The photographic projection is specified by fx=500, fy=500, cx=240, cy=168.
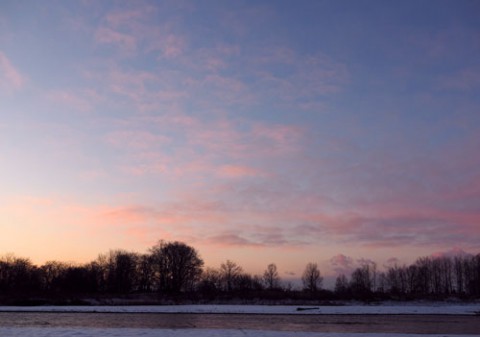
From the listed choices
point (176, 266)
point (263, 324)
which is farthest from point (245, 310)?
point (176, 266)

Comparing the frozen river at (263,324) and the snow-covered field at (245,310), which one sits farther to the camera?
the snow-covered field at (245,310)

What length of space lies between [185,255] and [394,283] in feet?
250

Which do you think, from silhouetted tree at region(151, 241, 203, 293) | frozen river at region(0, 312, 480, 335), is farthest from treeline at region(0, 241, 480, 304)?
frozen river at region(0, 312, 480, 335)

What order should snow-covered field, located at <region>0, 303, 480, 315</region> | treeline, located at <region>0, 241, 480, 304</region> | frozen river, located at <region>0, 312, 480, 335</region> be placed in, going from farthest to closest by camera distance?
treeline, located at <region>0, 241, 480, 304</region>, snow-covered field, located at <region>0, 303, 480, 315</region>, frozen river, located at <region>0, 312, 480, 335</region>

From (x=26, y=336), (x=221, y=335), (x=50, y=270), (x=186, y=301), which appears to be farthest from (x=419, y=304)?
(x=50, y=270)

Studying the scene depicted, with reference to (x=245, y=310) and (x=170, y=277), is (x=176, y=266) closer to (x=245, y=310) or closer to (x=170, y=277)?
(x=170, y=277)

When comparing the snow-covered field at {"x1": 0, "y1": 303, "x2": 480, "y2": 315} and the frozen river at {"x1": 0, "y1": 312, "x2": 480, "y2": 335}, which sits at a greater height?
the frozen river at {"x1": 0, "y1": 312, "x2": 480, "y2": 335}

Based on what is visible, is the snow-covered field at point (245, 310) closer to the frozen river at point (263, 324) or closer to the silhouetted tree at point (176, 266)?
the frozen river at point (263, 324)

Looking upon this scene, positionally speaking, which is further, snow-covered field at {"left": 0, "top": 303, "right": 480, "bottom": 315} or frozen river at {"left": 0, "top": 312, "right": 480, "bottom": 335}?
snow-covered field at {"left": 0, "top": 303, "right": 480, "bottom": 315}

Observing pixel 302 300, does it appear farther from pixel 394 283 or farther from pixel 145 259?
pixel 394 283

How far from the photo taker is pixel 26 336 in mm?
28219

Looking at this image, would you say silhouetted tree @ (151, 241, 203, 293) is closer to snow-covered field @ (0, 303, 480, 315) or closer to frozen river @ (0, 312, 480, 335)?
snow-covered field @ (0, 303, 480, 315)

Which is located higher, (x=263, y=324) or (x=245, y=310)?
(x=263, y=324)

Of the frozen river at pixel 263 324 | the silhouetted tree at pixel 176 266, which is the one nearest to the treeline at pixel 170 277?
the silhouetted tree at pixel 176 266
